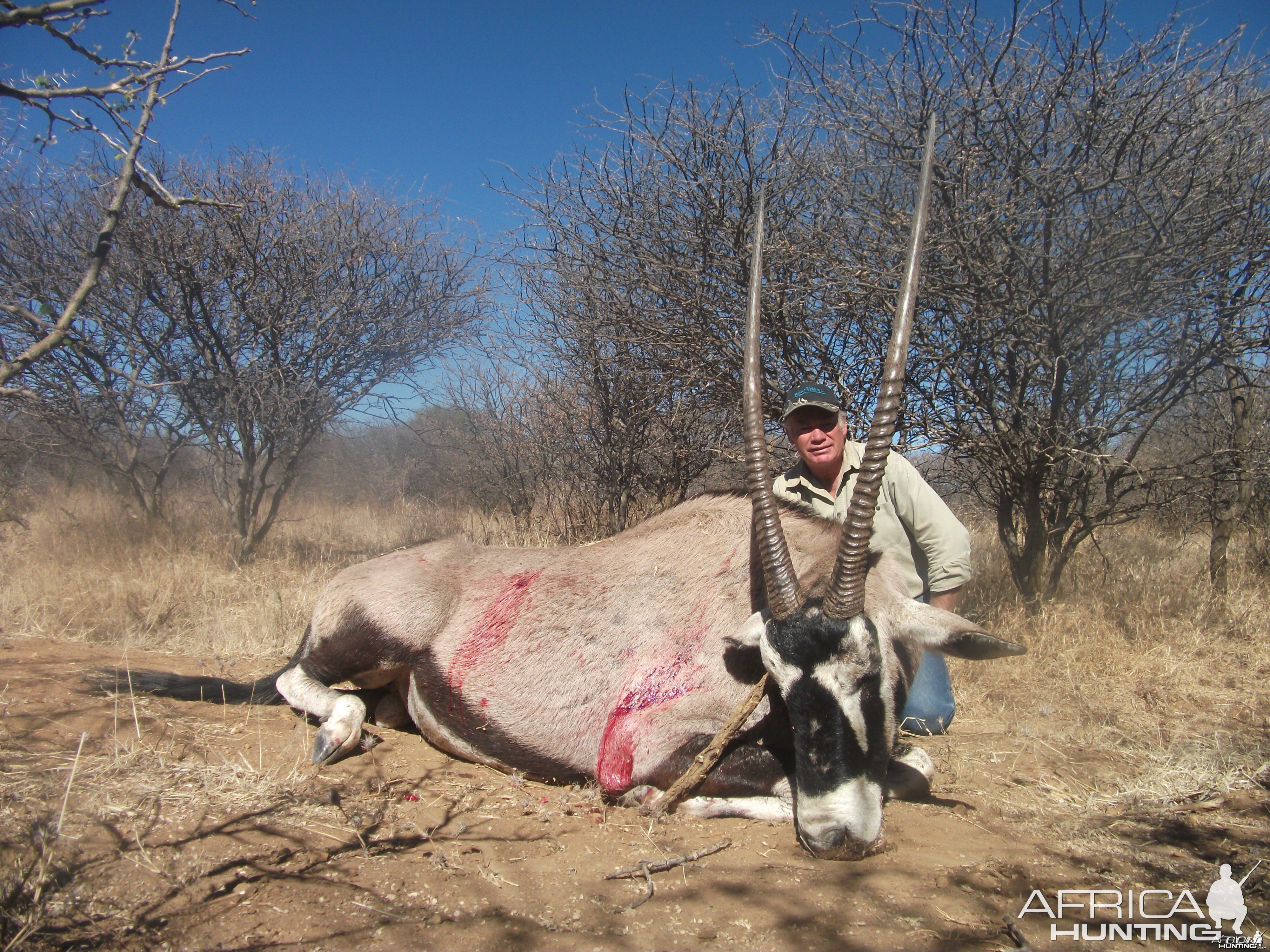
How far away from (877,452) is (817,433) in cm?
110

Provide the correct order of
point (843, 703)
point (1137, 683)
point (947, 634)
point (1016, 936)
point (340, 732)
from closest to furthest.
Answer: point (1016, 936) → point (843, 703) → point (947, 634) → point (340, 732) → point (1137, 683)

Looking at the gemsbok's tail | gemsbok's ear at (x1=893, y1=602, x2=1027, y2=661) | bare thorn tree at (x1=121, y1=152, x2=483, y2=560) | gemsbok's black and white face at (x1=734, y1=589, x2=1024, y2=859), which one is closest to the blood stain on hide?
gemsbok's black and white face at (x1=734, y1=589, x2=1024, y2=859)

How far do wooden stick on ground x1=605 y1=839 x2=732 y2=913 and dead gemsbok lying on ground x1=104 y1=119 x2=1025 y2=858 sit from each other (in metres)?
0.38

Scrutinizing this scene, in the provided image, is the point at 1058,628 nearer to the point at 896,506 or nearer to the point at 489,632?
the point at 896,506

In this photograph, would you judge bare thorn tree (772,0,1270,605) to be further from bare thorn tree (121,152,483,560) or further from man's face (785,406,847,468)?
bare thorn tree (121,152,483,560)

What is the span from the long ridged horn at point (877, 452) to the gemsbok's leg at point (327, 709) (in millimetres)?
2449

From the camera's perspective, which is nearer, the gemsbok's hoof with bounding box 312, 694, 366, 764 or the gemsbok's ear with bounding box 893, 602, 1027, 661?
the gemsbok's ear with bounding box 893, 602, 1027, 661

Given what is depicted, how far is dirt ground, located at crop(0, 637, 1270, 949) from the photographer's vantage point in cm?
221

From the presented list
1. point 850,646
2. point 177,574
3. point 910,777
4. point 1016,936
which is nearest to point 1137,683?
point 910,777

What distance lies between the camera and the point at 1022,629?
571 centimetres

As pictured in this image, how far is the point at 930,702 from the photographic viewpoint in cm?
436

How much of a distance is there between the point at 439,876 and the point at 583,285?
19.2ft

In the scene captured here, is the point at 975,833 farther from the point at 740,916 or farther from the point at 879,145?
the point at 879,145

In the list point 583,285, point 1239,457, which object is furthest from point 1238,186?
point 583,285
